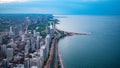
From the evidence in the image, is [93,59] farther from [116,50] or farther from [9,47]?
[9,47]

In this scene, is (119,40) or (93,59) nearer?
(93,59)

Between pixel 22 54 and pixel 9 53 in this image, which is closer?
pixel 9 53

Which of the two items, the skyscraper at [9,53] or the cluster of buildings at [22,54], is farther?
the skyscraper at [9,53]

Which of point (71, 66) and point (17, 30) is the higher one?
point (17, 30)

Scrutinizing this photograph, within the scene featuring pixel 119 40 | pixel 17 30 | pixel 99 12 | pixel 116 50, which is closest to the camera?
pixel 116 50

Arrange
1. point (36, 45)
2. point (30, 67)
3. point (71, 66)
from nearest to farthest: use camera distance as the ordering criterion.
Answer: point (30, 67), point (71, 66), point (36, 45)

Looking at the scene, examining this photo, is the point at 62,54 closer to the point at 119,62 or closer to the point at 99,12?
the point at 119,62

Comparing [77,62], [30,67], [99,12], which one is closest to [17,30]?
[77,62]

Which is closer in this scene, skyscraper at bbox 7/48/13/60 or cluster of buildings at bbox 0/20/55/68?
cluster of buildings at bbox 0/20/55/68

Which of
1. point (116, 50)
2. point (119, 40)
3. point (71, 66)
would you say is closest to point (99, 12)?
point (119, 40)

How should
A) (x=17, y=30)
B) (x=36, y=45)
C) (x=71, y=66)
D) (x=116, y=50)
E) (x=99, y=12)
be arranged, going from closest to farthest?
(x=71, y=66) → (x=36, y=45) → (x=116, y=50) → (x=17, y=30) → (x=99, y=12)
